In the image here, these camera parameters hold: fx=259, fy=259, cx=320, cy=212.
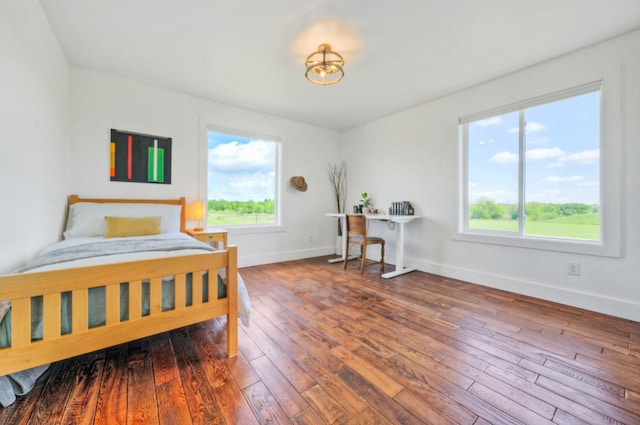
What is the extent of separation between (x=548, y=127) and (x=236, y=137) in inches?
149

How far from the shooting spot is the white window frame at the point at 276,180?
137 inches

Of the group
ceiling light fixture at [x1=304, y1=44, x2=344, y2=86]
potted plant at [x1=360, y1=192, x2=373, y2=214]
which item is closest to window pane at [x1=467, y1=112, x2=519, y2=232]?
potted plant at [x1=360, y1=192, x2=373, y2=214]

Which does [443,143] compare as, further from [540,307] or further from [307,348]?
[307,348]

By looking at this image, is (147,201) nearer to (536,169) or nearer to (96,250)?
(96,250)

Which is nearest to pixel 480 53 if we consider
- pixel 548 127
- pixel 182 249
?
pixel 548 127

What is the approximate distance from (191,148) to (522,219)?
4.03 metres

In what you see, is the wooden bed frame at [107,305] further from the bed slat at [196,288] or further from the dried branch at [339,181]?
the dried branch at [339,181]

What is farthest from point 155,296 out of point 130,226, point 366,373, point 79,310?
point 130,226

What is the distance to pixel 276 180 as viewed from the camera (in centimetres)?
427

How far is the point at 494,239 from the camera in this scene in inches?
114

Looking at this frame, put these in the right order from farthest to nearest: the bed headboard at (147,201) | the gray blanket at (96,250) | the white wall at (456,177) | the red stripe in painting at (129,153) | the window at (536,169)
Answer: the red stripe in painting at (129,153)
the bed headboard at (147,201)
the window at (536,169)
the white wall at (456,177)
the gray blanket at (96,250)

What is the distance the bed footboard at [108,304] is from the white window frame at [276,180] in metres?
2.20

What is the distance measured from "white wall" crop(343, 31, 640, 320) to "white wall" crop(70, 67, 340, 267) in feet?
2.72

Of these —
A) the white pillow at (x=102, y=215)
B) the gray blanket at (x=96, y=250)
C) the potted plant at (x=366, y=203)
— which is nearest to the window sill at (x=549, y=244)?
the potted plant at (x=366, y=203)
